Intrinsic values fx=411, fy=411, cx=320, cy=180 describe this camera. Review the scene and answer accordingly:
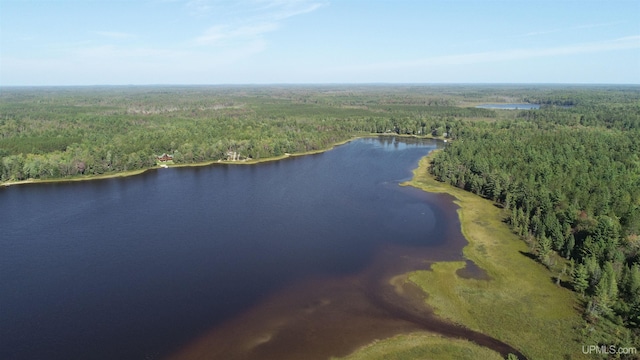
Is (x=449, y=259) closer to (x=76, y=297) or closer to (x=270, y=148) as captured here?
(x=76, y=297)

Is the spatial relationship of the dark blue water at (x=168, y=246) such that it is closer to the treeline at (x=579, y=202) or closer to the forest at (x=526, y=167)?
the forest at (x=526, y=167)

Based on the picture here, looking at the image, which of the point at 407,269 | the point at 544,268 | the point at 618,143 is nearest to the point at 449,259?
the point at 407,269

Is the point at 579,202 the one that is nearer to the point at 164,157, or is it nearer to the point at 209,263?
the point at 209,263

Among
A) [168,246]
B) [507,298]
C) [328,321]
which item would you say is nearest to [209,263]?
[168,246]

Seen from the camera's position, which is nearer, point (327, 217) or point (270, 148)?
point (327, 217)

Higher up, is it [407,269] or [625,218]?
[625,218]

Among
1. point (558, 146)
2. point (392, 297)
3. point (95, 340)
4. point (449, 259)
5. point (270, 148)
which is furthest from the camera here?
point (270, 148)

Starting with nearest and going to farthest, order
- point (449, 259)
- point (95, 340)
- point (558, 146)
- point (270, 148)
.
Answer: point (95, 340)
point (449, 259)
point (558, 146)
point (270, 148)
